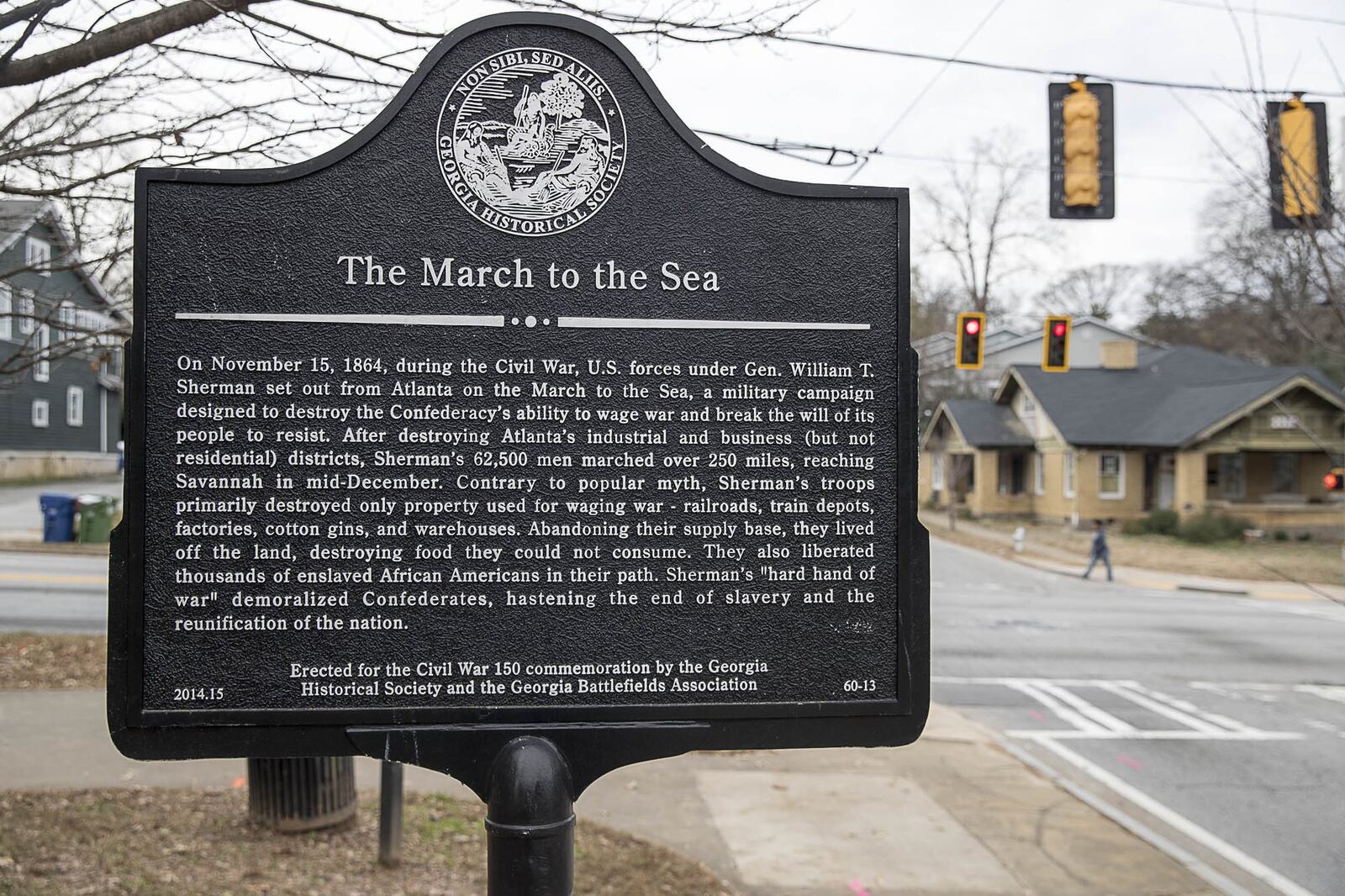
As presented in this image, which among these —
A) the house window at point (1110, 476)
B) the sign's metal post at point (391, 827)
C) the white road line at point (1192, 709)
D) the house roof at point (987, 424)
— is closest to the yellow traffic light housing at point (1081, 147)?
the white road line at point (1192, 709)

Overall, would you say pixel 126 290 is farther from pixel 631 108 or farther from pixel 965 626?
pixel 965 626

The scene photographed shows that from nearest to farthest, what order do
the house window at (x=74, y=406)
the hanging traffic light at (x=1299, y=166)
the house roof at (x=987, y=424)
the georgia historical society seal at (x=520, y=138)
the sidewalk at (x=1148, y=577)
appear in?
the georgia historical society seal at (x=520, y=138) < the hanging traffic light at (x=1299, y=166) < the sidewalk at (x=1148, y=577) < the house window at (x=74, y=406) < the house roof at (x=987, y=424)

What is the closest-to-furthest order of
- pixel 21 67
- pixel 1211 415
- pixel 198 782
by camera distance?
pixel 21 67
pixel 198 782
pixel 1211 415

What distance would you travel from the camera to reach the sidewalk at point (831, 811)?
5.71 metres

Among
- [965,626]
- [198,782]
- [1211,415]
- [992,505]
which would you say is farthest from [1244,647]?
[992,505]

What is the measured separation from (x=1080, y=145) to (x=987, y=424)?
3239 cm

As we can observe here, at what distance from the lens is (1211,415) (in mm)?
33094

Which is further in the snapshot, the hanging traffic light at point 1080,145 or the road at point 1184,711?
the hanging traffic light at point 1080,145

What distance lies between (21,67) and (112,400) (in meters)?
43.0

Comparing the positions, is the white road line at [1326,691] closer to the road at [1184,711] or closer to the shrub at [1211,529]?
the road at [1184,711]

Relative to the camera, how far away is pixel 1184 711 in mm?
10562

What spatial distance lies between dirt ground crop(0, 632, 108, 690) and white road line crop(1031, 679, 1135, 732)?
8740 millimetres

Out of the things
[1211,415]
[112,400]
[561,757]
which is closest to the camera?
[561,757]

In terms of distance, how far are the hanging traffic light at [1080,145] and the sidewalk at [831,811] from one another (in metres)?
5.08
